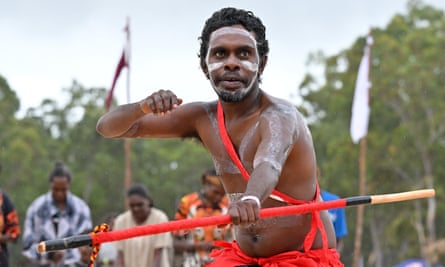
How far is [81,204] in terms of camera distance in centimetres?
962

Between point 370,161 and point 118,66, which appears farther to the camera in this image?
point 370,161

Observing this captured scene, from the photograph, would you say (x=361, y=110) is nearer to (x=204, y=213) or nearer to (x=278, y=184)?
(x=204, y=213)

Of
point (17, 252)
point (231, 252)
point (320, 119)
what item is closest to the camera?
point (231, 252)

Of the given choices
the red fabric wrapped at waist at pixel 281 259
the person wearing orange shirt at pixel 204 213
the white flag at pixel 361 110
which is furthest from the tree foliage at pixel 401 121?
the red fabric wrapped at waist at pixel 281 259

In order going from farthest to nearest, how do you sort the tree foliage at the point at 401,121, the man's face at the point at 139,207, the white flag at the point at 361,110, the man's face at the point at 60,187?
the tree foliage at the point at 401,121
the white flag at the point at 361,110
the man's face at the point at 60,187
the man's face at the point at 139,207

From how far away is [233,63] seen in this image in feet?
12.9

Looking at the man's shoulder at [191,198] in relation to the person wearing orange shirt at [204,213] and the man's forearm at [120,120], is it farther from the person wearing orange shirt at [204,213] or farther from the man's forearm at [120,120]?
the man's forearm at [120,120]

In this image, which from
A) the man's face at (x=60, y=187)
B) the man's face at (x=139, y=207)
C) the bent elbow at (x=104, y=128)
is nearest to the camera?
the bent elbow at (x=104, y=128)

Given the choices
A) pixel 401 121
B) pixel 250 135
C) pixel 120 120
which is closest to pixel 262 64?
pixel 250 135

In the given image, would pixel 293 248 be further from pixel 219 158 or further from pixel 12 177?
pixel 12 177

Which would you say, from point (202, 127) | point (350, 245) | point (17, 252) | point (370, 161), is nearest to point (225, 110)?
point (202, 127)

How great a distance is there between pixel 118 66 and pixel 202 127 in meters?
11.0

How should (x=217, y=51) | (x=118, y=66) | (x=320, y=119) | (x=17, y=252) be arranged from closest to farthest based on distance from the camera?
(x=217, y=51) < (x=118, y=66) < (x=17, y=252) < (x=320, y=119)

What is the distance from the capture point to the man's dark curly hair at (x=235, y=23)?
4070 millimetres
